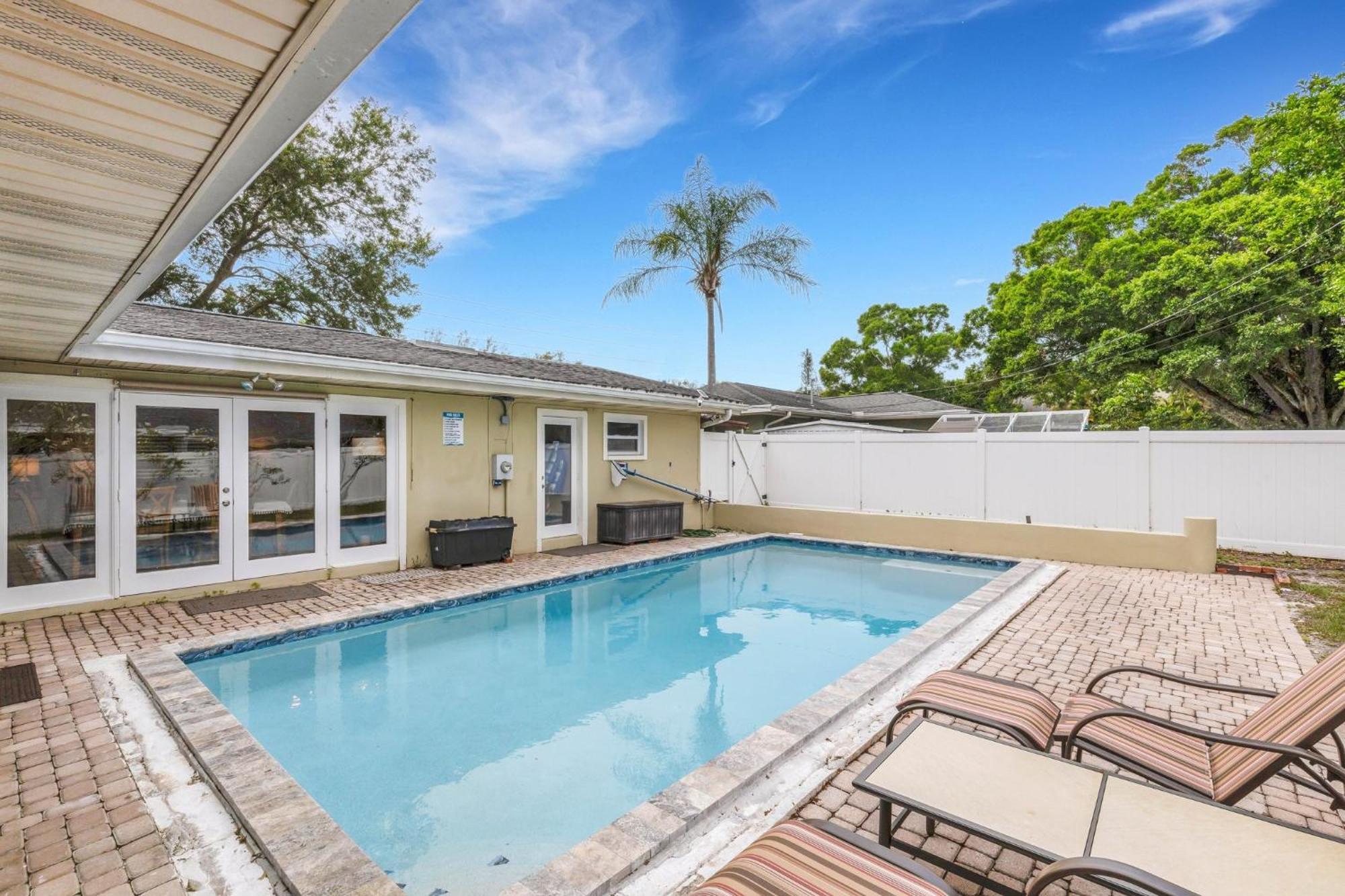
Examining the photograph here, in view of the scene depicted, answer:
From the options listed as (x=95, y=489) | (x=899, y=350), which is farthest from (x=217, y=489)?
(x=899, y=350)

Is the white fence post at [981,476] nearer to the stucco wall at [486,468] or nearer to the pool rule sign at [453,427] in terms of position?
the stucco wall at [486,468]

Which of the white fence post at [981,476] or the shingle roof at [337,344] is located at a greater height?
the shingle roof at [337,344]

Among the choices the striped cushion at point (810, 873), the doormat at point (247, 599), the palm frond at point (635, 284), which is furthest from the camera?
the palm frond at point (635, 284)

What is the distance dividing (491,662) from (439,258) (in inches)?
700

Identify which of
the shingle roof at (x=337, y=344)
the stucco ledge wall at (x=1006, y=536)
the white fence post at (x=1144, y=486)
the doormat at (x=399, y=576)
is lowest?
the doormat at (x=399, y=576)

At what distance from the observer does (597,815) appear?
10.8ft

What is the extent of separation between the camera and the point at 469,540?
8539mm

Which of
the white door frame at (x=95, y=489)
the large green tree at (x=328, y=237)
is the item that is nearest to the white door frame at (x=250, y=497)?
the white door frame at (x=95, y=489)

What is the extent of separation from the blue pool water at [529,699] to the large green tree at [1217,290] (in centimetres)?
979

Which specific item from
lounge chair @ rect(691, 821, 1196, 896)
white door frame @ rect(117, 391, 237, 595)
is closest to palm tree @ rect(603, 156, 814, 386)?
white door frame @ rect(117, 391, 237, 595)

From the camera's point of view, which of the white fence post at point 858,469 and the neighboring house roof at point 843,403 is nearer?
the white fence post at point 858,469

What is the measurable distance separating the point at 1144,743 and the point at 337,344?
8.79 m

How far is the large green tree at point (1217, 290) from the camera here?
11945mm

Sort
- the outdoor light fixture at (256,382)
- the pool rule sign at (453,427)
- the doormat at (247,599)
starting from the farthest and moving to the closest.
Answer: the pool rule sign at (453,427)
the outdoor light fixture at (256,382)
the doormat at (247,599)
